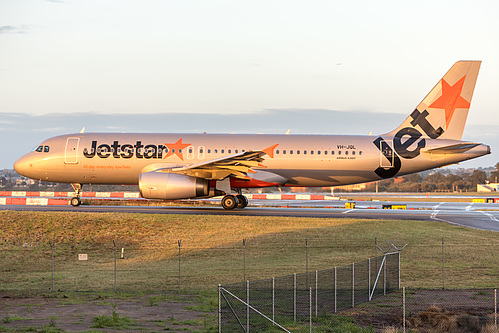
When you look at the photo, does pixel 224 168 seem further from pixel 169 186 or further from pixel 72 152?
pixel 72 152

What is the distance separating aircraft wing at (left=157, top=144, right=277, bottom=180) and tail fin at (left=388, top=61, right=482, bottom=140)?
11471 millimetres

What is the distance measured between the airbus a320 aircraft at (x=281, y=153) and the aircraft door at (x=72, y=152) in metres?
0.07

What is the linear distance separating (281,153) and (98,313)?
2637 cm

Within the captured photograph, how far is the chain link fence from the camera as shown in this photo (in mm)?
13906

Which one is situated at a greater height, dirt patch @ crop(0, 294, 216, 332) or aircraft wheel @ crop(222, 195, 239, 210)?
aircraft wheel @ crop(222, 195, 239, 210)

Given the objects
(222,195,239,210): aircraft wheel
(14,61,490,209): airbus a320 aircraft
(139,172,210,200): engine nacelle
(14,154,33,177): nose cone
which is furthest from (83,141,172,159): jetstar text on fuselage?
(14,154,33,177): nose cone

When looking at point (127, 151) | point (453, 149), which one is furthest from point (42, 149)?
point (453, 149)

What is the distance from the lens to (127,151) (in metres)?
40.9

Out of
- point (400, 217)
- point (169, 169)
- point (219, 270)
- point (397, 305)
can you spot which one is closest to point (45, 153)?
point (169, 169)

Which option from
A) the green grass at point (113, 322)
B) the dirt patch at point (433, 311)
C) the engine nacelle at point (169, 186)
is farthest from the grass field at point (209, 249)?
the green grass at point (113, 322)

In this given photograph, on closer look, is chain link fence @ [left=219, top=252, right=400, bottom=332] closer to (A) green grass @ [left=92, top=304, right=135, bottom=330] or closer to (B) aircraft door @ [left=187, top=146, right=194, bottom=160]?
(A) green grass @ [left=92, top=304, right=135, bottom=330]

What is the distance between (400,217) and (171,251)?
19.1 meters

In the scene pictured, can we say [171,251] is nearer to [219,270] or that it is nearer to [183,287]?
[219,270]

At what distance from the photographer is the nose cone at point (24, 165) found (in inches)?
1688
